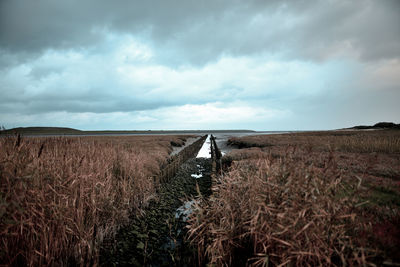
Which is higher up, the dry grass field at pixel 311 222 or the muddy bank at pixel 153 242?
the dry grass field at pixel 311 222

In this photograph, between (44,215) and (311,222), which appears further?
(44,215)

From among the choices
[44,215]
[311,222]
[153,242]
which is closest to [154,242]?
[153,242]

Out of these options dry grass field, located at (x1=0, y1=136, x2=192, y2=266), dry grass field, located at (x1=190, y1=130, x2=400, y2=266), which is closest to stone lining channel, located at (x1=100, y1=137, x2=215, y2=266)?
dry grass field, located at (x1=0, y1=136, x2=192, y2=266)

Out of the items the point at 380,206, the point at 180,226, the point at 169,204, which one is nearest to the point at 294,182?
the point at 380,206

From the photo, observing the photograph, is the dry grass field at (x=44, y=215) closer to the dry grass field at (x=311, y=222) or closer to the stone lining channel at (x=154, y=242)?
the stone lining channel at (x=154, y=242)

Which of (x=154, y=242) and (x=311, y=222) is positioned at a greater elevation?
(x=311, y=222)

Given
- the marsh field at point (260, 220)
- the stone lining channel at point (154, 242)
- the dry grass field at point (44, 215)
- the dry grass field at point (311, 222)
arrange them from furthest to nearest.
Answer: the stone lining channel at point (154, 242) → the dry grass field at point (44, 215) → the marsh field at point (260, 220) → the dry grass field at point (311, 222)

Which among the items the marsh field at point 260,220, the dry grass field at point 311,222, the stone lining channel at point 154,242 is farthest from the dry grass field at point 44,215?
the dry grass field at point 311,222

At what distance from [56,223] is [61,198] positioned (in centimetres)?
59

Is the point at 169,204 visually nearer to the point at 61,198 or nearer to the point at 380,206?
the point at 61,198

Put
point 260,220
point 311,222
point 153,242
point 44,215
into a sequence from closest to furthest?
point 311,222
point 260,220
point 44,215
point 153,242

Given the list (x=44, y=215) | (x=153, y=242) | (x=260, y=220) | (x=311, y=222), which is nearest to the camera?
(x=311, y=222)

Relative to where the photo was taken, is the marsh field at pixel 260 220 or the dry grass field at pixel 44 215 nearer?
the marsh field at pixel 260 220

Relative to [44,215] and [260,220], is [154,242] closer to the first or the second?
[44,215]
